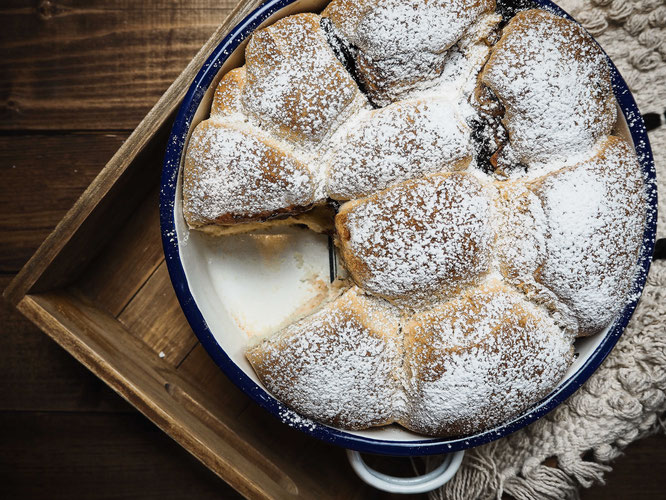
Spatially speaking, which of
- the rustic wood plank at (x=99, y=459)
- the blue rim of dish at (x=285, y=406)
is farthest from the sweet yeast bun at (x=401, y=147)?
the rustic wood plank at (x=99, y=459)

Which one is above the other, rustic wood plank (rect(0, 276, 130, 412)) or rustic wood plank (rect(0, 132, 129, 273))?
rustic wood plank (rect(0, 132, 129, 273))

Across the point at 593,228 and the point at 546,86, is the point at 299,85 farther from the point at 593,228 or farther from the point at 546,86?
the point at 593,228

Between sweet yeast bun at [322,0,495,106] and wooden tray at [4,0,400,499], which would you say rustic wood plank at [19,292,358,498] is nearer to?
wooden tray at [4,0,400,499]

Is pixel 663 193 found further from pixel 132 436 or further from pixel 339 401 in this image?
pixel 132 436

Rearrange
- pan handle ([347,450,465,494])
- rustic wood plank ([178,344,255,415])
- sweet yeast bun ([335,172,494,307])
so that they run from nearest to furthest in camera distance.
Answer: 1. sweet yeast bun ([335,172,494,307])
2. pan handle ([347,450,465,494])
3. rustic wood plank ([178,344,255,415])

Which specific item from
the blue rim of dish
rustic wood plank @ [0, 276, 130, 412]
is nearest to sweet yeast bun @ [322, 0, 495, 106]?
the blue rim of dish

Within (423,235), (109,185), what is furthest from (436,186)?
(109,185)

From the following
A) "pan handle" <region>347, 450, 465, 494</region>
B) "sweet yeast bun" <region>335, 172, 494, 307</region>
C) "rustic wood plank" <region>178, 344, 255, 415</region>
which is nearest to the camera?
"sweet yeast bun" <region>335, 172, 494, 307</region>

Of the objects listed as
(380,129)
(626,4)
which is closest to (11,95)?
(380,129)
